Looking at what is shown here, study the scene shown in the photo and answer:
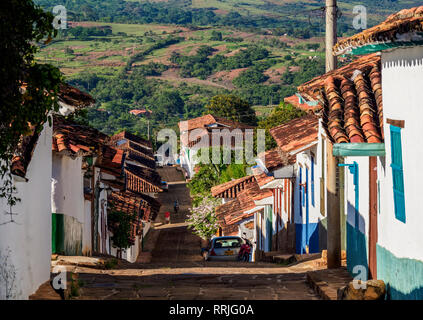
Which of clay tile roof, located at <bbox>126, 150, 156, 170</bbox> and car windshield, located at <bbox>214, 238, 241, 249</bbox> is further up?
clay tile roof, located at <bbox>126, 150, 156, 170</bbox>

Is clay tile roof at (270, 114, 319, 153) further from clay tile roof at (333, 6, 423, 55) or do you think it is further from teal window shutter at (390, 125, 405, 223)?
clay tile roof at (333, 6, 423, 55)

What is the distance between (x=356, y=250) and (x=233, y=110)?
61.4m

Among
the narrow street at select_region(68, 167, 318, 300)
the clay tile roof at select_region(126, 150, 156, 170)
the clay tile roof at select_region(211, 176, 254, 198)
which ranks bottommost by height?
the narrow street at select_region(68, 167, 318, 300)

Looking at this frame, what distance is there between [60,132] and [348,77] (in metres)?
6.17

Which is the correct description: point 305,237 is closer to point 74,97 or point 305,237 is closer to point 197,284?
point 197,284

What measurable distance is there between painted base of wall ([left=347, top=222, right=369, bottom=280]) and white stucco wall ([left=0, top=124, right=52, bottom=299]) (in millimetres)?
5153

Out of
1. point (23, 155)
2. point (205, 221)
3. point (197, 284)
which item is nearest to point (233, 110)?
point (205, 221)

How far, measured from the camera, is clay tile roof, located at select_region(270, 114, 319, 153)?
58.5 ft

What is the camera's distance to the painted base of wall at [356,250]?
11422mm

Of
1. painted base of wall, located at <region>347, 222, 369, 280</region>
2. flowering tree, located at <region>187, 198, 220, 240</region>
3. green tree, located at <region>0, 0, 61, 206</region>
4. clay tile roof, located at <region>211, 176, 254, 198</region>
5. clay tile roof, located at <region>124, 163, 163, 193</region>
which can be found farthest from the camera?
clay tile roof, located at <region>124, 163, 163, 193</region>

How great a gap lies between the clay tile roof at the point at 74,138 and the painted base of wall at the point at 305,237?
6429mm

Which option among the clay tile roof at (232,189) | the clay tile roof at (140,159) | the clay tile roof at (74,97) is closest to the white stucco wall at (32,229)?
the clay tile roof at (74,97)

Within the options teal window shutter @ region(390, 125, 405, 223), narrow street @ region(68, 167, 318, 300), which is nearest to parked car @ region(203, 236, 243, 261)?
narrow street @ region(68, 167, 318, 300)

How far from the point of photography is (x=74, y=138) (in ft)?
48.8
